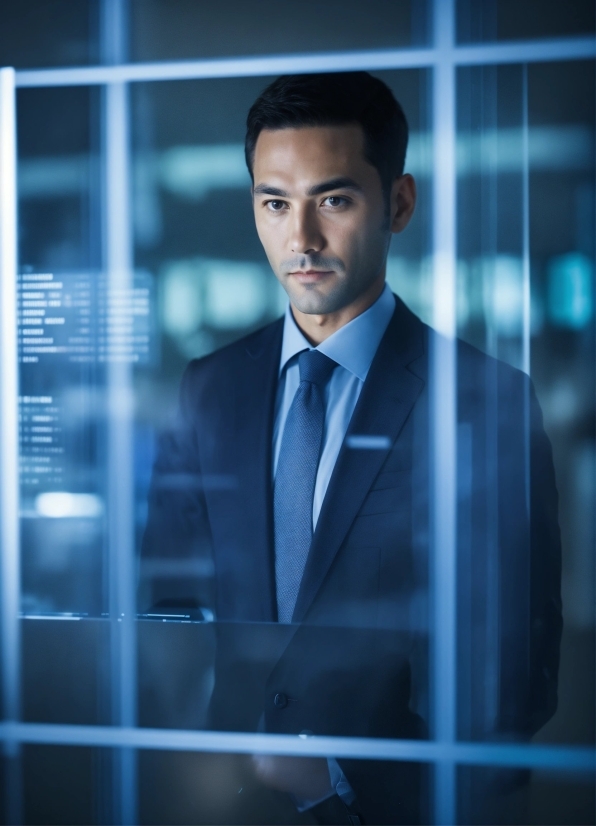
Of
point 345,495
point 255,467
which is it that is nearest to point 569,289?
point 345,495

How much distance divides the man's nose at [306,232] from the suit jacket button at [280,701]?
0.91 meters

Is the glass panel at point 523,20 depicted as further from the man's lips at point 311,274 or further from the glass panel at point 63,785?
the glass panel at point 63,785

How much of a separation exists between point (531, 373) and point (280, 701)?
839 mm

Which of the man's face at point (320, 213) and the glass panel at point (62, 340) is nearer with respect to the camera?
the man's face at point (320, 213)

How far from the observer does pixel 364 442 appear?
141cm

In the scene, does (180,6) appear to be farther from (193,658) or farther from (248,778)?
(248,778)

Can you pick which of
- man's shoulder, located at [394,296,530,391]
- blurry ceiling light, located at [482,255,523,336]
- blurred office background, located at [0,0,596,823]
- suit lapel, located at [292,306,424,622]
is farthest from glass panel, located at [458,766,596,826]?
blurry ceiling light, located at [482,255,523,336]

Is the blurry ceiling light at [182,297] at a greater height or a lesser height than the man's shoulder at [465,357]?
greater

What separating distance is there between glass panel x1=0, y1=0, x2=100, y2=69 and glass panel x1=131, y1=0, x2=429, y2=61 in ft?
0.32

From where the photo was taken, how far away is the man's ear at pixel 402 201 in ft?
4.47

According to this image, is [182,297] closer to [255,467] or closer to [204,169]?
[204,169]

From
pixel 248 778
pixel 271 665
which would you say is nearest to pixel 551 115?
pixel 271 665

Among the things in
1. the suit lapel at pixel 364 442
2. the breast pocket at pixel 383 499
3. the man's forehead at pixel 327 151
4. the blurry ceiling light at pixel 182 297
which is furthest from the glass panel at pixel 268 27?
the breast pocket at pixel 383 499

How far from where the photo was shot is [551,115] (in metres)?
1.36
